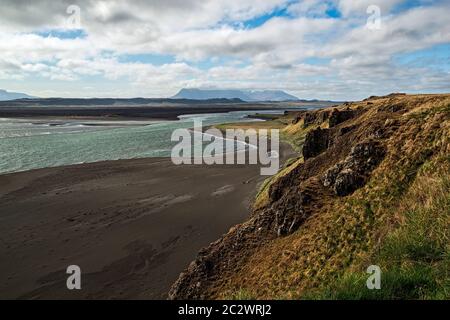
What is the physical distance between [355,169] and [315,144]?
27.4 feet

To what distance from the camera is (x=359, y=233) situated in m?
12.2

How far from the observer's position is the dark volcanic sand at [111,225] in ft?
57.9

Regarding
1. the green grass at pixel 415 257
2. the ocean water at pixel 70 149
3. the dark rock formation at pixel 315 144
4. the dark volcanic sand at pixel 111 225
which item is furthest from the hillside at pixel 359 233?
the ocean water at pixel 70 149

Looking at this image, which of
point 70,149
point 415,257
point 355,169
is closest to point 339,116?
point 355,169

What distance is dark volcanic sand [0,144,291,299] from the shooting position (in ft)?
57.9

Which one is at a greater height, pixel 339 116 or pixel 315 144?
pixel 339 116

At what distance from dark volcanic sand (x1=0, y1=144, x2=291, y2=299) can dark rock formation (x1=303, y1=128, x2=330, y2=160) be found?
265 inches

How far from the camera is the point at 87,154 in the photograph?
59.0 metres

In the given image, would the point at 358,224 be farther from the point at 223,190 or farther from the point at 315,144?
the point at 223,190

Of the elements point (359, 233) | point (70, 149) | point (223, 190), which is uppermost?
point (359, 233)

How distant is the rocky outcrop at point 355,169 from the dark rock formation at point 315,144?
727 cm

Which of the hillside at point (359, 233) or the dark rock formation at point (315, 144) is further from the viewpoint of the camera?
the dark rock formation at point (315, 144)

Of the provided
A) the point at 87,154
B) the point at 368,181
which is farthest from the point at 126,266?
the point at 87,154

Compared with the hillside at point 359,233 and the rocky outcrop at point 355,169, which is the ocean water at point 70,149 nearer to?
the hillside at point 359,233
